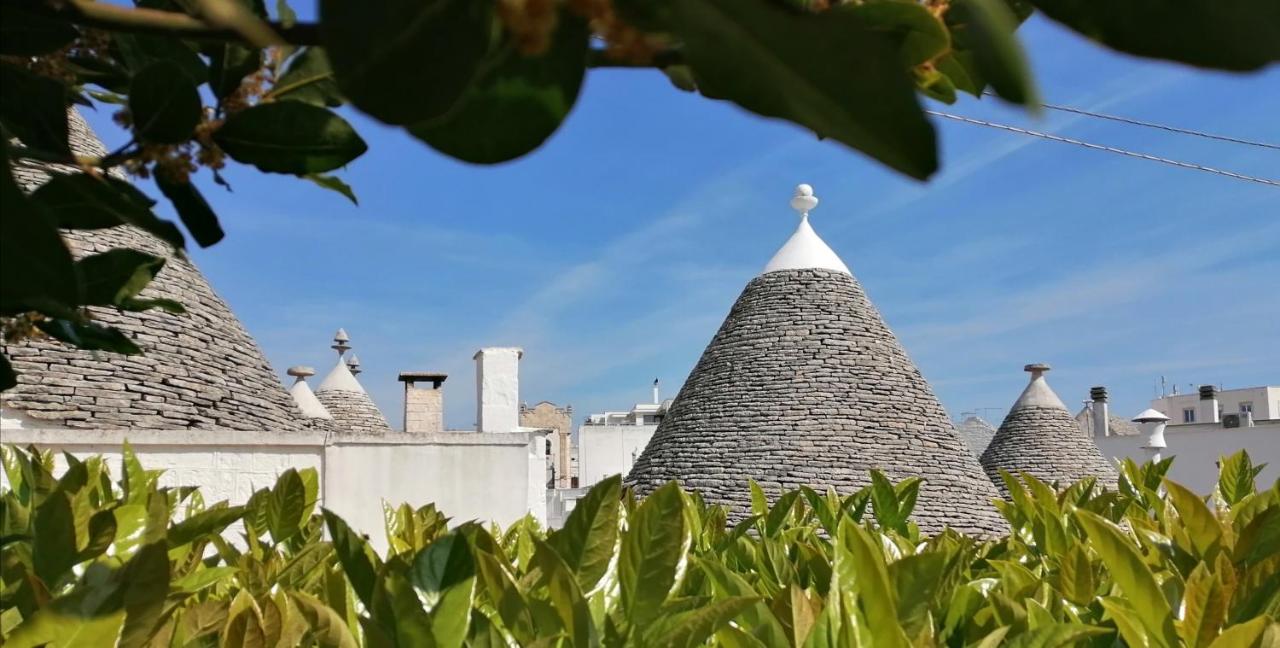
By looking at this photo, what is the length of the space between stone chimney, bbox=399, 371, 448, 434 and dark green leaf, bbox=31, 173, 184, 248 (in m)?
17.4

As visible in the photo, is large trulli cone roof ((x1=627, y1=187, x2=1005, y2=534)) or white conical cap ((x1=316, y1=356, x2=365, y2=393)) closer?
large trulli cone roof ((x1=627, y1=187, x2=1005, y2=534))

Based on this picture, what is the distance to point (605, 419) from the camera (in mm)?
38031

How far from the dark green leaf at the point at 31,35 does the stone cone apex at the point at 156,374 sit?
7249mm

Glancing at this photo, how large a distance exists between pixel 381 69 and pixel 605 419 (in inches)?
1489

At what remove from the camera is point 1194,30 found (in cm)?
39

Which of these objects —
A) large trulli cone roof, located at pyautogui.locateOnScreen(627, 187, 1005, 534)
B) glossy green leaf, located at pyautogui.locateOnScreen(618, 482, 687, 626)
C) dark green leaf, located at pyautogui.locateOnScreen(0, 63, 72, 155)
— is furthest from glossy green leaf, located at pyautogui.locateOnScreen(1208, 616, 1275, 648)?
large trulli cone roof, located at pyautogui.locateOnScreen(627, 187, 1005, 534)

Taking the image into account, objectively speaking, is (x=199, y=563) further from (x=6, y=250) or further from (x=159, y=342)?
(x=159, y=342)

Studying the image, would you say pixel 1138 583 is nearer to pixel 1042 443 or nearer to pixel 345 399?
pixel 1042 443

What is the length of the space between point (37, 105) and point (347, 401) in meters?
22.1

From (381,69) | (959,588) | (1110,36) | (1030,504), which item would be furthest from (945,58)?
(1030,504)

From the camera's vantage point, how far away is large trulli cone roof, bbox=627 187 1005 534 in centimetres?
1077

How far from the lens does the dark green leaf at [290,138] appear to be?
32.1 inches

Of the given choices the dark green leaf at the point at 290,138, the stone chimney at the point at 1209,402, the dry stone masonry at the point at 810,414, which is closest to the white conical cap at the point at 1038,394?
the dry stone masonry at the point at 810,414

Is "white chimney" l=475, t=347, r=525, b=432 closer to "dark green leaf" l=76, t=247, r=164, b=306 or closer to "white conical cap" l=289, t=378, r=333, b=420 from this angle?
"white conical cap" l=289, t=378, r=333, b=420
